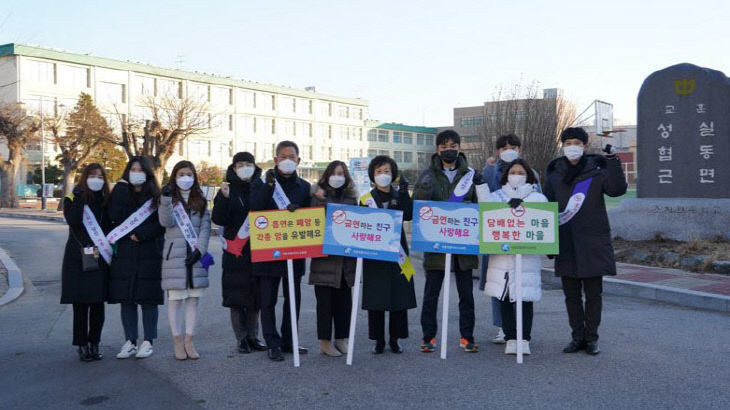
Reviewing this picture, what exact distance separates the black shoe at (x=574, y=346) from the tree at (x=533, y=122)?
15441mm

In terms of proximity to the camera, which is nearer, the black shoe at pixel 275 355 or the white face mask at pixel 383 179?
the black shoe at pixel 275 355

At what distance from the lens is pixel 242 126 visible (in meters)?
75.4

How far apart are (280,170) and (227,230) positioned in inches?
30.3

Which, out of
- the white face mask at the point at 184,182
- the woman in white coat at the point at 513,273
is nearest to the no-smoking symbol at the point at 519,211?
the woman in white coat at the point at 513,273

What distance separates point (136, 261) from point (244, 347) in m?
1.28

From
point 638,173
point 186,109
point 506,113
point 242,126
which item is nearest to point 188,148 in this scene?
point 242,126

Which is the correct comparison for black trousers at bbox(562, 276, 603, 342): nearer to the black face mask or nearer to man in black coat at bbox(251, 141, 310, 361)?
the black face mask

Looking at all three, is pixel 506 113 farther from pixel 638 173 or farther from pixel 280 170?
pixel 280 170

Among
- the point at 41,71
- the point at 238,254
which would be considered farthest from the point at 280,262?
the point at 41,71

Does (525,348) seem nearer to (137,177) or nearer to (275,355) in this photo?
(275,355)

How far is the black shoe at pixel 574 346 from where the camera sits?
19.6 feet

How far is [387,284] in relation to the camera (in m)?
5.96

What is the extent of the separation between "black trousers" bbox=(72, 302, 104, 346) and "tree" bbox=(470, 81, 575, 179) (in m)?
16.9

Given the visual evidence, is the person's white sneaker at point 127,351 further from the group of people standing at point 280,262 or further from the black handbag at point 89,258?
the black handbag at point 89,258
